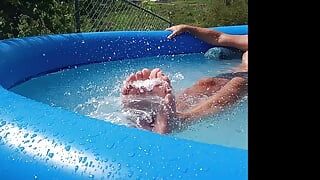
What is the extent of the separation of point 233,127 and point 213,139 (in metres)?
0.25

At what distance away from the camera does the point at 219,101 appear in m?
3.10

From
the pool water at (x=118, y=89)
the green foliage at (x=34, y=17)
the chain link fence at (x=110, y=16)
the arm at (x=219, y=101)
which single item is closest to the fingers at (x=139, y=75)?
the pool water at (x=118, y=89)

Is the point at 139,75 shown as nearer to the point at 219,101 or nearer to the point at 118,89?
the point at 219,101

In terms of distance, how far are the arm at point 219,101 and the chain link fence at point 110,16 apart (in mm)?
3543

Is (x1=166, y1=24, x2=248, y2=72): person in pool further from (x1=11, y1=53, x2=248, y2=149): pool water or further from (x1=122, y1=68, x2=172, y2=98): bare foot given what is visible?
(x1=122, y1=68, x2=172, y2=98): bare foot

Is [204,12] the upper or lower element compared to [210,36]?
lower

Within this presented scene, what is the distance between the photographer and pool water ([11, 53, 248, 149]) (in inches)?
103

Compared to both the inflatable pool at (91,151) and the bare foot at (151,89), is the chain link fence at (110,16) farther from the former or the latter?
the inflatable pool at (91,151)

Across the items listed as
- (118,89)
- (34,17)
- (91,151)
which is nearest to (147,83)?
(118,89)

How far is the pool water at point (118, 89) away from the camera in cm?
261

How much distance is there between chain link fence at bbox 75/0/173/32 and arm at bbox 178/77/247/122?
3.54m

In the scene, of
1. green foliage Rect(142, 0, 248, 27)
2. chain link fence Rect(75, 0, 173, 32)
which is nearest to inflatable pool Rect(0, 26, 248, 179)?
chain link fence Rect(75, 0, 173, 32)

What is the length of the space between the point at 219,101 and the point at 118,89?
93 cm

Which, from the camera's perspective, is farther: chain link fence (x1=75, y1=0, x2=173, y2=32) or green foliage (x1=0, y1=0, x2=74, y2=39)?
chain link fence (x1=75, y1=0, x2=173, y2=32)
